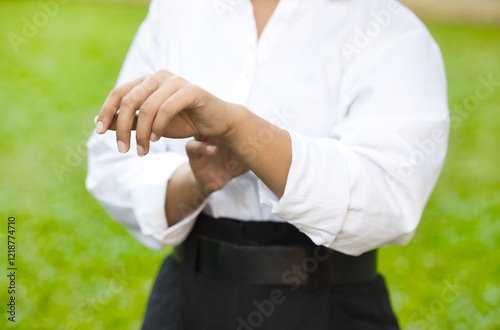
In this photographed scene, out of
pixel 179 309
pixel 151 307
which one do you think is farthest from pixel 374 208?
pixel 151 307

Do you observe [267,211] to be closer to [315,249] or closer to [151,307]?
[315,249]

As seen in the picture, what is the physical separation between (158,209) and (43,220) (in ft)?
9.13

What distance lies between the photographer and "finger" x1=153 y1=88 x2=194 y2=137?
1.00 m

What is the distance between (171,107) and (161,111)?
2 cm

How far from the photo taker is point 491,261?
3605 mm

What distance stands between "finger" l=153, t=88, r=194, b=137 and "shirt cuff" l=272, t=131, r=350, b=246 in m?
0.24

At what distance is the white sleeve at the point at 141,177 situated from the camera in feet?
4.60

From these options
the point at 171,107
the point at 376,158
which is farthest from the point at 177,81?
the point at 376,158

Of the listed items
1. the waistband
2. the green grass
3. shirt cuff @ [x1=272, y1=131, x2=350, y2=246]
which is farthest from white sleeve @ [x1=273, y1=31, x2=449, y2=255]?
the green grass

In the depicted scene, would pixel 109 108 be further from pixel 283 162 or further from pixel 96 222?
pixel 96 222

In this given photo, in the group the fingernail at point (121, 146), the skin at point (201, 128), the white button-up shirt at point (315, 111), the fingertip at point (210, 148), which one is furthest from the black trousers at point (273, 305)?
the fingernail at point (121, 146)

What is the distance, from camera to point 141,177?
142cm

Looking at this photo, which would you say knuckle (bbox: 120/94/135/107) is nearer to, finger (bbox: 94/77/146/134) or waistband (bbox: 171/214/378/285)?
finger (bbox: 94/77/146/134)

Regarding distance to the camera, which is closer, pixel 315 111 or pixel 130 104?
pixel 130 104
